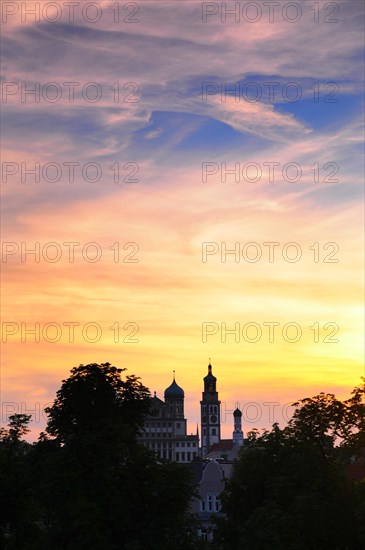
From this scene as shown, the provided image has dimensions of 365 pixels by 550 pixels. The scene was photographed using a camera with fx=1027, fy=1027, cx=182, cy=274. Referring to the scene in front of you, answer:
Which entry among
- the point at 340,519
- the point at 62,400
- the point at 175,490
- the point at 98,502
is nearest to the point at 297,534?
the point at 340,519

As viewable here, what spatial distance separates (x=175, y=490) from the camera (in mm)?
67500

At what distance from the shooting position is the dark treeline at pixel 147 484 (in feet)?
210

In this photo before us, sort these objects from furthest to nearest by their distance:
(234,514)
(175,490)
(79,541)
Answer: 1. (234,514)
2. (175,490)
3. (79,541)

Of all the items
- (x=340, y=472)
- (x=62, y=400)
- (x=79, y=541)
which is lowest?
(x=79, y=541)

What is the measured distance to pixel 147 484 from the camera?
68125mm

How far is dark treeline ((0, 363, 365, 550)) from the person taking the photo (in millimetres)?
64062

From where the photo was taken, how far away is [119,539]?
2591 inches

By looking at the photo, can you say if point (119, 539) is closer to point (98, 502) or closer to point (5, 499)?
point (98, 502)

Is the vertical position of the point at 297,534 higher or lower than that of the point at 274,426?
lower

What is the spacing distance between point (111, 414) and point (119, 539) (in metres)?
9.03

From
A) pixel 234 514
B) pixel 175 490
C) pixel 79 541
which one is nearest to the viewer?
pixel 79 541

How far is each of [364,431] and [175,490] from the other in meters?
13.2

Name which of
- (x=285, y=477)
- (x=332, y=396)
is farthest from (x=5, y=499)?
(x=332, y=396)

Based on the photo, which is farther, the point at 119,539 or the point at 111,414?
the point at 111,414
